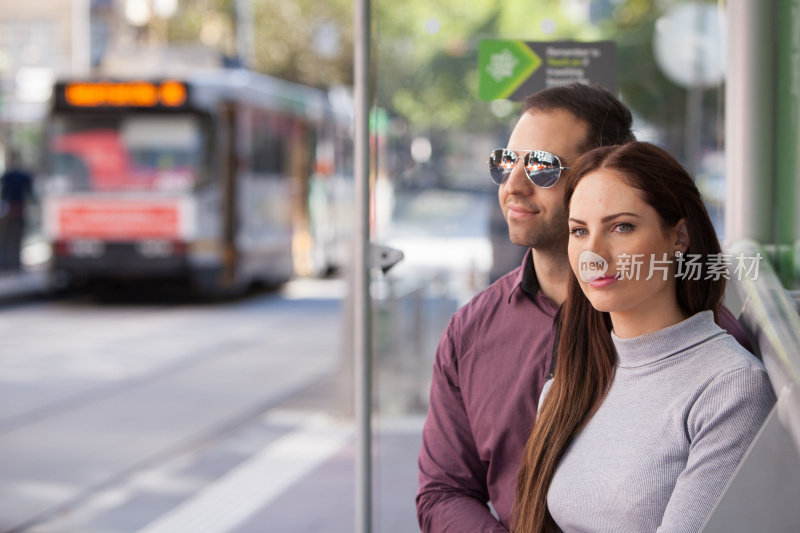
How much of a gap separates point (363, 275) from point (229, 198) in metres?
13.3

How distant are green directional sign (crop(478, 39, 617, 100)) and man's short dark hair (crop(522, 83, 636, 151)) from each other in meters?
0.48

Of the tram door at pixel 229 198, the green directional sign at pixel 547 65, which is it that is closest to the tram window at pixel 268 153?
the tram door at pixel 229 198

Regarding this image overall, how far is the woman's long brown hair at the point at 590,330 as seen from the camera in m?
1.63

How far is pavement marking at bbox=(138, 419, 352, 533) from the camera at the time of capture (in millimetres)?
5492

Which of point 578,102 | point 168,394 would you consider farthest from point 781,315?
point 168,394

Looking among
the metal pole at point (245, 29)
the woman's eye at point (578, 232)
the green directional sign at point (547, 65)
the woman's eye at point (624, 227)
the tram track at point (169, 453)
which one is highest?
the metal pole at point (245, 29)

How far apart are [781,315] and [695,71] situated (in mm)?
2961

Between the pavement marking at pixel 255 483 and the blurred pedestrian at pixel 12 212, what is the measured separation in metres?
12.3

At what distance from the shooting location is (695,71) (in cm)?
454

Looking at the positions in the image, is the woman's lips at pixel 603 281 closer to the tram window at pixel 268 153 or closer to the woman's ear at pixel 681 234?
the woman's ear at pixel 681 234

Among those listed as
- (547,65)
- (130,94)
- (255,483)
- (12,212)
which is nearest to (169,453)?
(255,483)

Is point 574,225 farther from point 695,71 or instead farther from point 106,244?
point 106,244

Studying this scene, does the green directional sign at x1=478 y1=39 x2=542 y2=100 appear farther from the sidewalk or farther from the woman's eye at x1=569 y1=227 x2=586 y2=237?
the sidewalk

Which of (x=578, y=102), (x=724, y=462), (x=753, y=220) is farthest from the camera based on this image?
(x=753, y=220)
